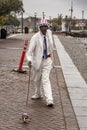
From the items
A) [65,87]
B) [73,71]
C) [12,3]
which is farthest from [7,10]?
[65,87]

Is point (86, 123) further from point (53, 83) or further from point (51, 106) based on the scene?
point (53, 83)

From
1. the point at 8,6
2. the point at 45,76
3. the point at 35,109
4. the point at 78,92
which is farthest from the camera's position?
the point at 8,6

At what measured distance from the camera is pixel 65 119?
935 centimetres

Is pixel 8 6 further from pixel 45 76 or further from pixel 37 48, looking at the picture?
pixel 45 76

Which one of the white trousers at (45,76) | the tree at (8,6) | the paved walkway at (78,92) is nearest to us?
the paved walkway at (78,92)

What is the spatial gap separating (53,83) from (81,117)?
16.1ft

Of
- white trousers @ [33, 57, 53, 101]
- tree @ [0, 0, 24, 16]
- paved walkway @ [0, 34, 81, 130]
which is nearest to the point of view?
paved walkway @ [0, 34, 81, 130]

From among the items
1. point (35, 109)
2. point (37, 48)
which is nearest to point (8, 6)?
point (37, 48)

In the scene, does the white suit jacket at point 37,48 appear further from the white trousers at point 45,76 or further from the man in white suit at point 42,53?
the white trousers at point 45,76

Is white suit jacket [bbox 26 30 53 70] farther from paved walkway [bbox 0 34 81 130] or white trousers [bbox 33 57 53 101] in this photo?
paved walkway [bbox 0 34 81 130]

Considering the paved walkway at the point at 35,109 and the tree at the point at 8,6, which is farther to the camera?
the tree at the point at 8,6

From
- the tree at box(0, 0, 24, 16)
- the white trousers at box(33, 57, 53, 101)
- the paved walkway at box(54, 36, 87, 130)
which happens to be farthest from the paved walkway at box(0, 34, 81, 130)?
the tree at box(0, 0, 24, 16)

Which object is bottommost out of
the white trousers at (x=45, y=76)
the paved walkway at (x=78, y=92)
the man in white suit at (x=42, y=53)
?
the paved walkway at (x=78, y=92)

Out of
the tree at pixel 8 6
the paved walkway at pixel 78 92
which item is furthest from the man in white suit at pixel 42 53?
the tree at pixel 8 6
